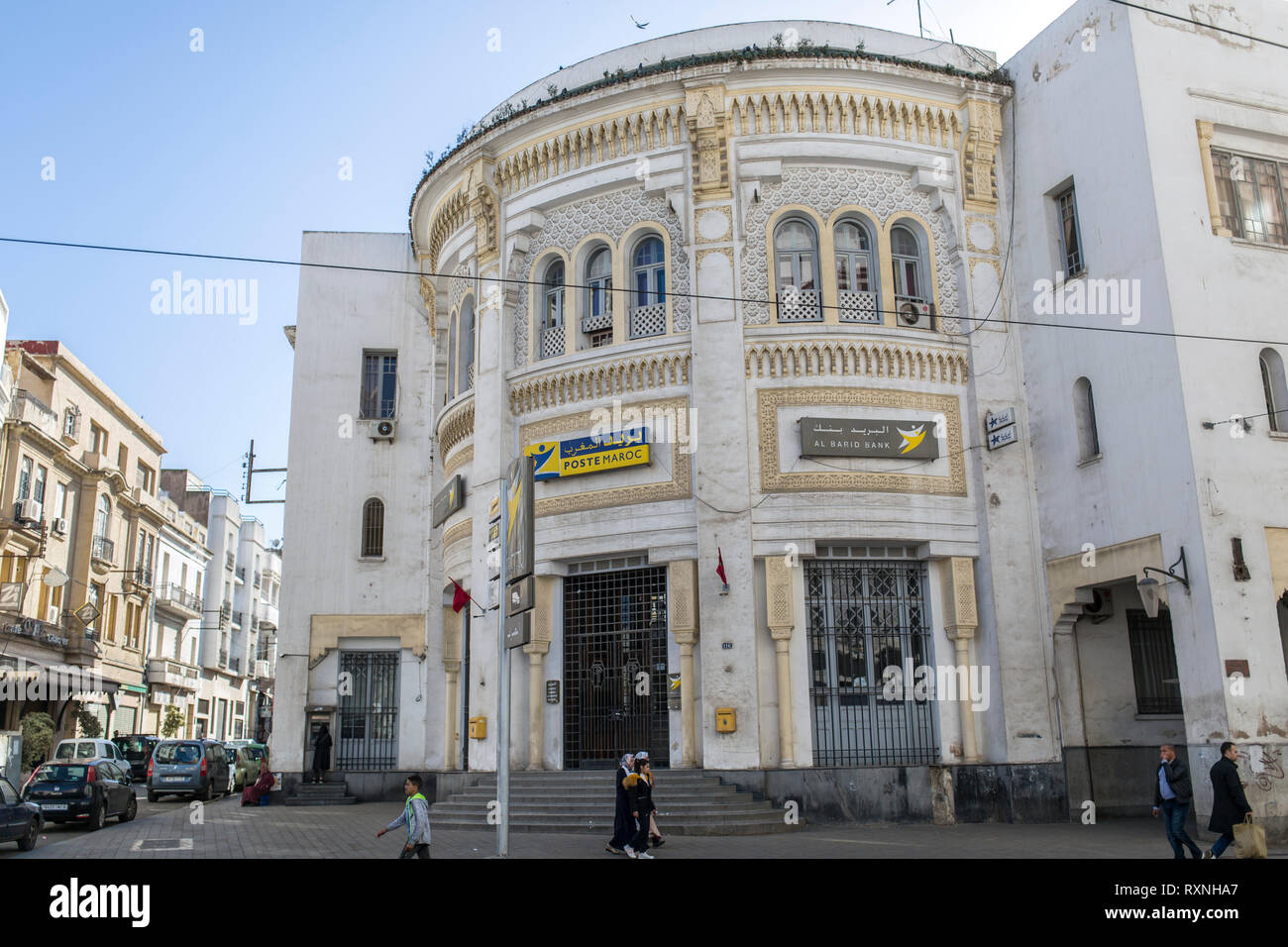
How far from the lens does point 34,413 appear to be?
36.0 meters

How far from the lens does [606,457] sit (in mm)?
19281

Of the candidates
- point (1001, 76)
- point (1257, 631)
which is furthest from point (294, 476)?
point (1257, 631)

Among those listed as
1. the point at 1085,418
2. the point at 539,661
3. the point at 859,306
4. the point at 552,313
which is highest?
A: the point at 552,313

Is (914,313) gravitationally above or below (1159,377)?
above

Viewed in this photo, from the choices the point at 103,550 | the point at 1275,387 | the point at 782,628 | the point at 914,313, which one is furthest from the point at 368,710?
the point at 103,550

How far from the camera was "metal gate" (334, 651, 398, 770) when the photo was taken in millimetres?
24016

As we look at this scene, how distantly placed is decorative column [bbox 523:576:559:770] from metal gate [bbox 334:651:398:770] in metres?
6.03

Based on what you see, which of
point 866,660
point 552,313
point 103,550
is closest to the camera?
point 866,660

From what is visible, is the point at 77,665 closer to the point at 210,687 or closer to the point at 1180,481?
the point at 210,687

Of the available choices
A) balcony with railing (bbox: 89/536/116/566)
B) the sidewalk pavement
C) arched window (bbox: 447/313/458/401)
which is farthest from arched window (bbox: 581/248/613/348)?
balcony with railing (bbox: 89/536/116/566)

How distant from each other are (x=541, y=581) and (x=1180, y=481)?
422 inches

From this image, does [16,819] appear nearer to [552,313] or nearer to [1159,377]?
[552,313]

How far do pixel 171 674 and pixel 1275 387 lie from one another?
1886 inches

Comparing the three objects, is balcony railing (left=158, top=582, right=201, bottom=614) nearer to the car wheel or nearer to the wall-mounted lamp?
the car wheel
